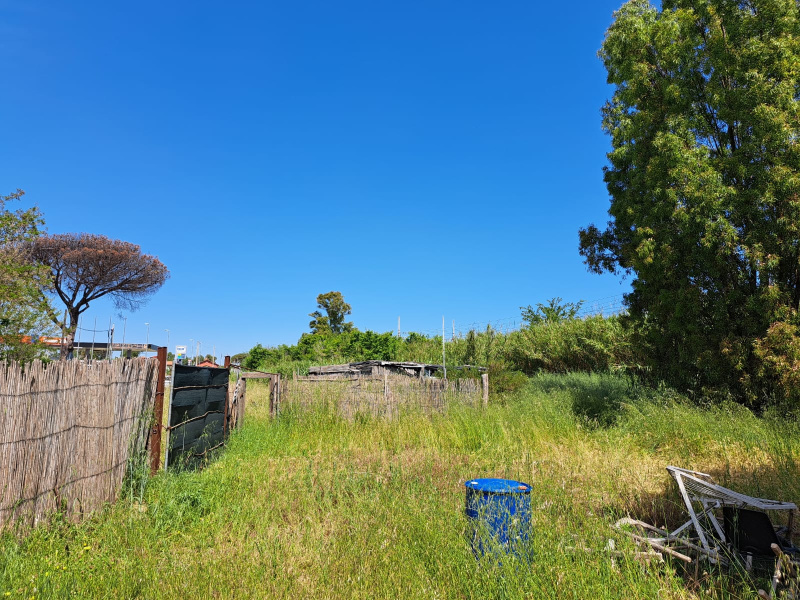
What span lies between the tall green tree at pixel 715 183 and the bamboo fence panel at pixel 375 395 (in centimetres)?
480

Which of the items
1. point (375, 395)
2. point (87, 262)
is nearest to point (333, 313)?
point (87, 262)

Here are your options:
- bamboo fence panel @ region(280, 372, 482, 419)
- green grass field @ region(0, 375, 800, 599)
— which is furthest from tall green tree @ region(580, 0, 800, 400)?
bamboo fence panel @ region(280, 372, 482, 419)

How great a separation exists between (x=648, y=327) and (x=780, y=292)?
2901 millimetres

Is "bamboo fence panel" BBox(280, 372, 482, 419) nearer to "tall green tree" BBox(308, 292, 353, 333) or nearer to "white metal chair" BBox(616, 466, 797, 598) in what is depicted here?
"white metal chair" BBox(616, 466, 797, 598)

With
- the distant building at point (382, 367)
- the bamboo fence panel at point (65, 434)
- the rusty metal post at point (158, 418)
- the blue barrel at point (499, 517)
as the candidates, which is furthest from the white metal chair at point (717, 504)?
the distant building at point (382, 367)

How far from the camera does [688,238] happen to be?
9594 mm

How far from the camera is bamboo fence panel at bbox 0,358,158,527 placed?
13.2 ft

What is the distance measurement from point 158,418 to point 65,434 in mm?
1593

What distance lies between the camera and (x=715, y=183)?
29.9 ft

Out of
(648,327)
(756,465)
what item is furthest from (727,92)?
(756,465)

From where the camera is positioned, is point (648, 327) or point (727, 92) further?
point (648, 327)

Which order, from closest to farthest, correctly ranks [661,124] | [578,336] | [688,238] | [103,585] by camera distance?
[103,585] < [688,238] < [661,124] < [578,336]

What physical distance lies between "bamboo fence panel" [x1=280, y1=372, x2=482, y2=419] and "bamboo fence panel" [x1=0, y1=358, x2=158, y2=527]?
18.1ft

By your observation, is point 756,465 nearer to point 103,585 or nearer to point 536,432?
point 536,432
